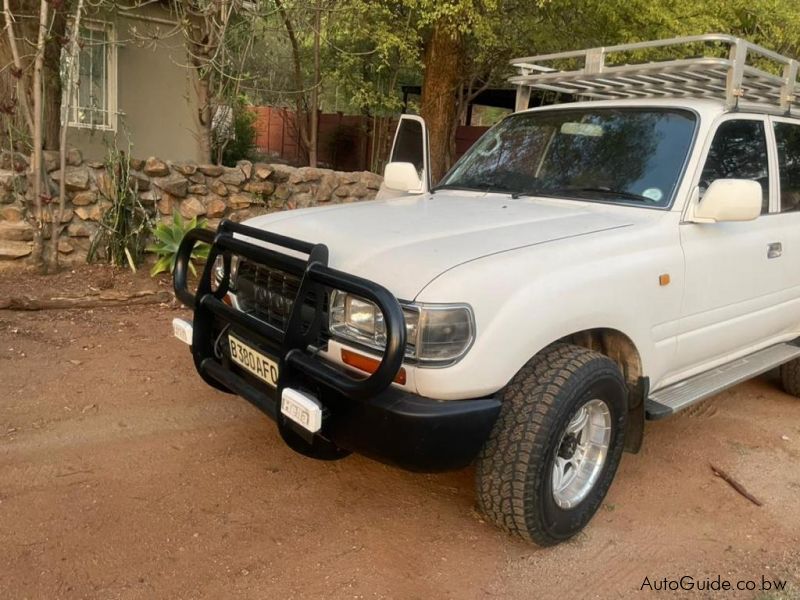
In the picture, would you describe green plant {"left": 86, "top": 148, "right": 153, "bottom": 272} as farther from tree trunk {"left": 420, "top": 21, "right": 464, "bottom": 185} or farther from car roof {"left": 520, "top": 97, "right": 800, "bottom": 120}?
car roof {"left": 520, "top": 97, "right": 800, "bottom": 120}

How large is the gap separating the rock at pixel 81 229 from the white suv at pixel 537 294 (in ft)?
12.2

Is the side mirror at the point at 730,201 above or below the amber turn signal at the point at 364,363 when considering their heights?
above

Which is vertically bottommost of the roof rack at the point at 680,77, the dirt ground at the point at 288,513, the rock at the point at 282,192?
the dirt ground at the point at 288,513

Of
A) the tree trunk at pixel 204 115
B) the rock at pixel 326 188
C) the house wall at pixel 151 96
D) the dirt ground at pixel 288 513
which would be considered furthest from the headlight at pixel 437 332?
the house wall at pixel 151 96

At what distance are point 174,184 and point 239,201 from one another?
2.29ft

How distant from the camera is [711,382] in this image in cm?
388

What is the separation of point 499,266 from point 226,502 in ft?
5.45

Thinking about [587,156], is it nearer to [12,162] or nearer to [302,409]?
[302,409]

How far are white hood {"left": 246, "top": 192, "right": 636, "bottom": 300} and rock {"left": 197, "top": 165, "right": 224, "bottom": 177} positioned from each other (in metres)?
3.99

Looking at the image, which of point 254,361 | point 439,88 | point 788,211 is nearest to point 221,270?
point 254,361

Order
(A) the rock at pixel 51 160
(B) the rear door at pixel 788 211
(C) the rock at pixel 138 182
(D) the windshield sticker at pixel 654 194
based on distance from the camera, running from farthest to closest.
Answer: (C) the rock at pixel 138 182 → (A) the rock at pixel 51 160 → (B) the rear door at pixel 788 211 → (D) the windshield sticker at pixel 654 194

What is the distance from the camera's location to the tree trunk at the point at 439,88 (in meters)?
9.26

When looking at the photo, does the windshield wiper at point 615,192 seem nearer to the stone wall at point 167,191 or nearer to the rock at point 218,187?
the stone wall at point 167,191

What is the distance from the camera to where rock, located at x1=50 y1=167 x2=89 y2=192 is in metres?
6.71
